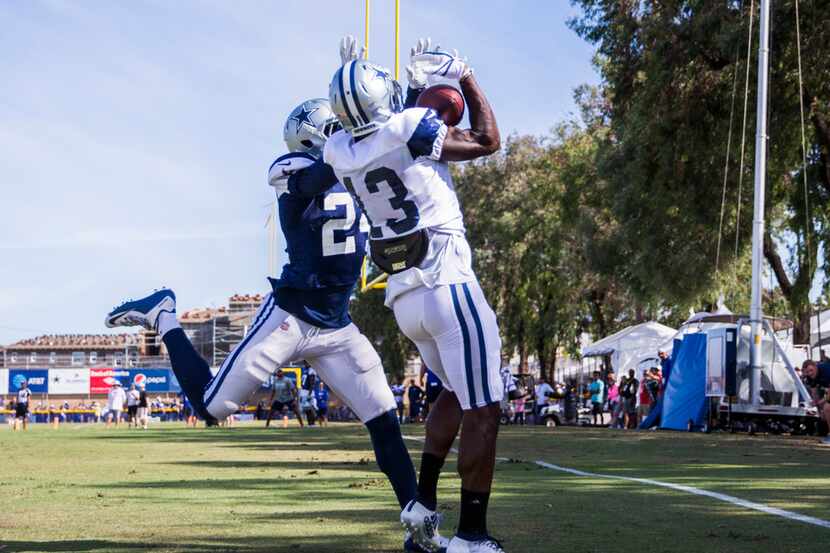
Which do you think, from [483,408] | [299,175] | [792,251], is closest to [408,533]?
[483,408]

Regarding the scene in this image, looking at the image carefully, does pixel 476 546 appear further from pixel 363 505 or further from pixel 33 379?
pixel 33 379

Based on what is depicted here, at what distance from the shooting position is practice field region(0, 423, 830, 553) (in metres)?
6.39

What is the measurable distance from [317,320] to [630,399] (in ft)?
99.4

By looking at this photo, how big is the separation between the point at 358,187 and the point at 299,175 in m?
0.76

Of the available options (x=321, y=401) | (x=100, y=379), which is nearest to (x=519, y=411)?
(x=321, y=401)

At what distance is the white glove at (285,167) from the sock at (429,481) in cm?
166

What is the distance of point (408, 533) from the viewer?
6098 millimetres

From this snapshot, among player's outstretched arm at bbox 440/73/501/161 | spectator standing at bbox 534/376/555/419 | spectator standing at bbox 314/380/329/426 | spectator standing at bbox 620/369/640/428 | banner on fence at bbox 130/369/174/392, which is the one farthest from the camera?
banner on fence at bbox 130/369/174/392

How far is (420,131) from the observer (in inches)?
226

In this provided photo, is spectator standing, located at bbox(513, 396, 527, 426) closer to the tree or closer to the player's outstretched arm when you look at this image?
the tree

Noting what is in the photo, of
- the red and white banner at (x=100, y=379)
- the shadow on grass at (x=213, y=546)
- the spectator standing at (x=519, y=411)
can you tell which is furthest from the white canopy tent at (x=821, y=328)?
the red and white banner at (x=100, y=379)

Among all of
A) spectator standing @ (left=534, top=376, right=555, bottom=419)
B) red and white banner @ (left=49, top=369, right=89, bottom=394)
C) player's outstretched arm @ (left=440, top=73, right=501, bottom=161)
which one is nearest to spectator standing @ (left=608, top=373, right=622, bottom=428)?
spectator standing @ (left=534, top=376, right=555, bottom=419)

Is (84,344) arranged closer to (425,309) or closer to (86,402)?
(86,402)

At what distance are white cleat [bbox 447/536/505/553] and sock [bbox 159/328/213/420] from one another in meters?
1.88
